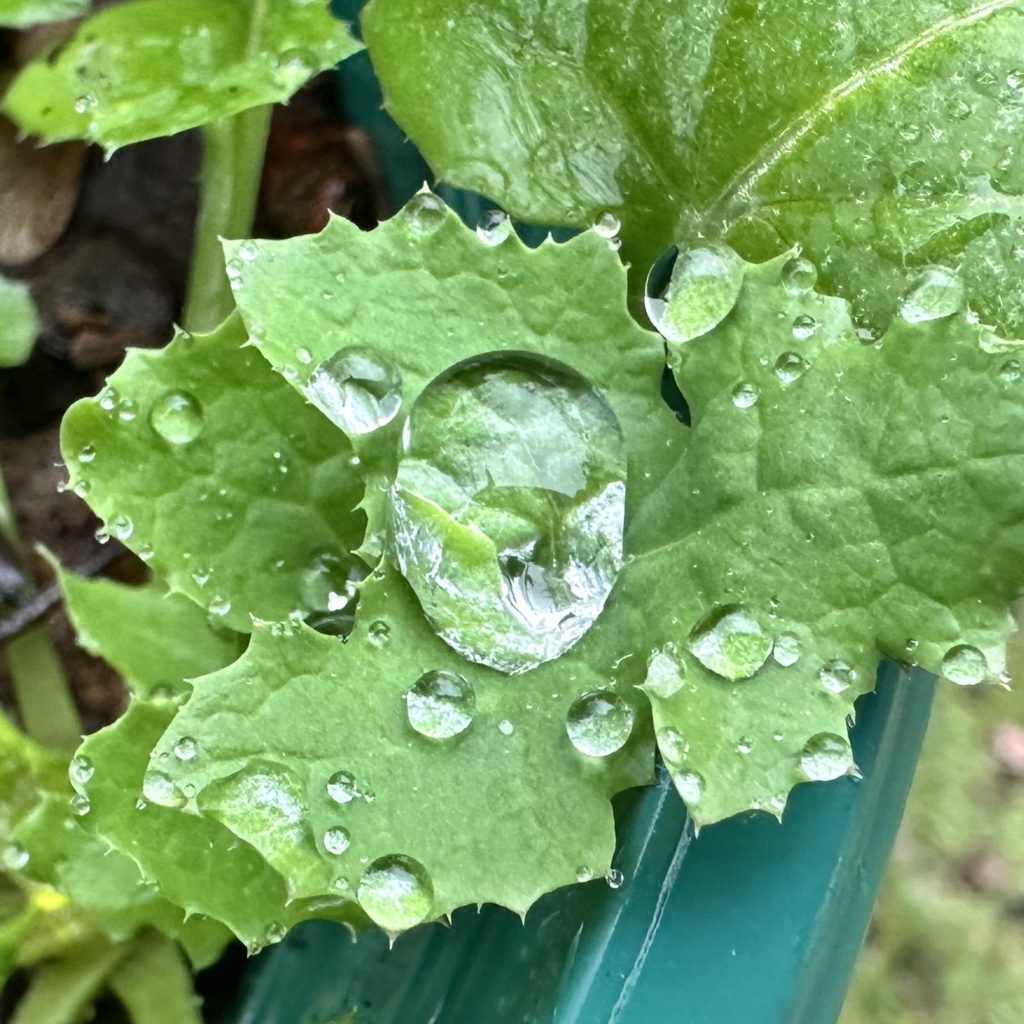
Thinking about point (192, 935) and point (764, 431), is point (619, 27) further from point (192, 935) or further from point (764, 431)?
point (192, 935)

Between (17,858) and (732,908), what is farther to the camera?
(17,858)

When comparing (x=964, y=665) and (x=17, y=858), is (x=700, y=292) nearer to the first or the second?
(x=964, y=665)

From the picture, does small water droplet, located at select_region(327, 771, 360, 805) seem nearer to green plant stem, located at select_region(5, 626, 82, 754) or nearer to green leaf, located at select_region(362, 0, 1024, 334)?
green leaf, located at select_region(362, 0, 1024, 334)

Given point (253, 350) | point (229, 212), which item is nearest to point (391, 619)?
point (253, 350)

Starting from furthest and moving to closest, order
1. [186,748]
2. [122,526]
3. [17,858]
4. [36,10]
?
1. [36,10]
2. [17,858]
3. [122,526]
4. [186,748]

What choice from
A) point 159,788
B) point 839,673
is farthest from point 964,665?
point 159,788

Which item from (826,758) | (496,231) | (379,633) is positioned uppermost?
(496,231)
